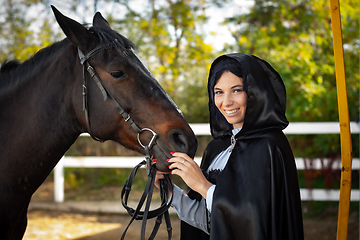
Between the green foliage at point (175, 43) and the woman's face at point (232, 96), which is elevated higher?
the green foliage at point (175, 43)

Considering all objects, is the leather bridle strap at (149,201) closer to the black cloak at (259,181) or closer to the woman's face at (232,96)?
the black cloak at (259,181)

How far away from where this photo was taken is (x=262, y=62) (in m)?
1.59

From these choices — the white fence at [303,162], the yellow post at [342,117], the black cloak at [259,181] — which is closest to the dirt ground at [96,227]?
the white fence at [303,162]

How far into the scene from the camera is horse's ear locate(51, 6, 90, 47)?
56.2 inches

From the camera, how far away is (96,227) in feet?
13.8

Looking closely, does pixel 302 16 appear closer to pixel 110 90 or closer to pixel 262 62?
pixel 262 62

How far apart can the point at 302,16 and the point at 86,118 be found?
651 centimetres

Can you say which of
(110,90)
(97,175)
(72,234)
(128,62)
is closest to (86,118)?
(110,90)

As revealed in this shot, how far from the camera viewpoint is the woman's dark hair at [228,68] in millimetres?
1546

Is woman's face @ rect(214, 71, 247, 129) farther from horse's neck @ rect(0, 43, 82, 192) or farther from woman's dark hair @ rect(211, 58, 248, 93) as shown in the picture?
horse's neck @ rect(0, 43, 82, 192)

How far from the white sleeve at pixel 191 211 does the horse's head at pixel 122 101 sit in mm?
391

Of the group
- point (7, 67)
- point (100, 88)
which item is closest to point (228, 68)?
point (100, 88)

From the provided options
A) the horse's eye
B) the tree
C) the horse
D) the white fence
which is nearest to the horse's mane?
the horse

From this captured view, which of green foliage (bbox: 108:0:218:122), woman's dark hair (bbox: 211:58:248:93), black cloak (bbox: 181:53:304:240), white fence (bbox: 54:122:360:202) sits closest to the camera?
black cloak (bbox: 181:53:304:240)
